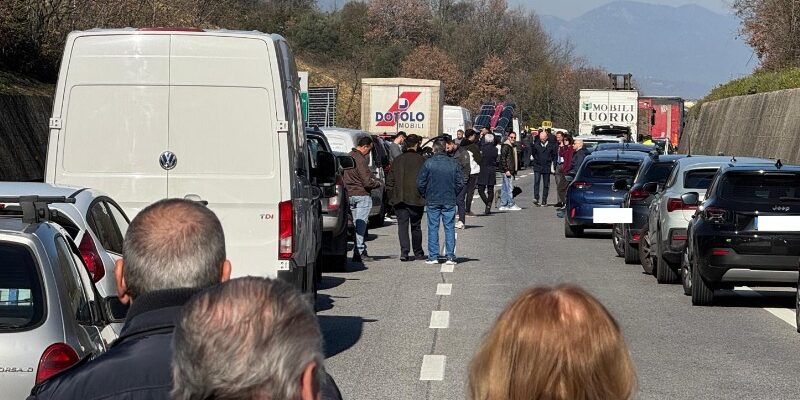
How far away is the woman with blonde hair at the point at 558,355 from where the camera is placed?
306 centimetres

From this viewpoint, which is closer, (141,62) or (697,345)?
(141,62)

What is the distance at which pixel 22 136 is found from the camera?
24312 mm

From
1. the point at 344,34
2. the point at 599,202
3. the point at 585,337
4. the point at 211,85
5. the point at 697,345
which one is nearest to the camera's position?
the point at 585,337

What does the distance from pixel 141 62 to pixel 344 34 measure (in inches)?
3501

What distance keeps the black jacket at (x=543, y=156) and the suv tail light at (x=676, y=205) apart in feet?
59.5

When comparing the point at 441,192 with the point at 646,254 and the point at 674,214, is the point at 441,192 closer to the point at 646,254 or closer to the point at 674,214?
the point at 646,254

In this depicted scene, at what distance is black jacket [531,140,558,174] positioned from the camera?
35.1 metres

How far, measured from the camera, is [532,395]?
3.10m

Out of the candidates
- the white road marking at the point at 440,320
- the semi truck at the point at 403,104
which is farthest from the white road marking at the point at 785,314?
the semi truck at the point at 403,104

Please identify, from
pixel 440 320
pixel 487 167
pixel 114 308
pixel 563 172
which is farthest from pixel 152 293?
pixel 563 172

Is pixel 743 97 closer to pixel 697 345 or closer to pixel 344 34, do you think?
pixel 697 345

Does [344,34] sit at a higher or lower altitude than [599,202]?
higher

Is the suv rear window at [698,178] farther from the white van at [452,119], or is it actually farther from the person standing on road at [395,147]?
the white van at [452,119]

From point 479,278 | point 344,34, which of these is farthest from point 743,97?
point 344,34
